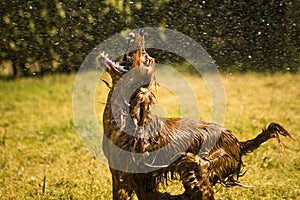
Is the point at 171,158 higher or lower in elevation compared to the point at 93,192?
higher

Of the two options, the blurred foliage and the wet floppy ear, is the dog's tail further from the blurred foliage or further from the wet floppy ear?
the blurred foliage

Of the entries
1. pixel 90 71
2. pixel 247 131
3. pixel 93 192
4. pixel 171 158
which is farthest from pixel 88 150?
pixel 90 71

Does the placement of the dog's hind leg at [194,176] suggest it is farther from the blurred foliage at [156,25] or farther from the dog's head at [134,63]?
the blurred foliage at [156,25]

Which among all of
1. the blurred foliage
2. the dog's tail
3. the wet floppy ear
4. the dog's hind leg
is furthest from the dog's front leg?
the blurred foliage

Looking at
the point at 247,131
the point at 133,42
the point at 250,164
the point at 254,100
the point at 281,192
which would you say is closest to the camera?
the point at 133,42

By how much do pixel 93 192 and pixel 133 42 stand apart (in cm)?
175

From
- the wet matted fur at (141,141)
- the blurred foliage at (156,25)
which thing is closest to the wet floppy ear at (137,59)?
the wet matted fur at (141,141)

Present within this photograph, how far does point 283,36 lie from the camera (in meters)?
9.51

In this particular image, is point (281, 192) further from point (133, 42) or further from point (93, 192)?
point (133, 42)

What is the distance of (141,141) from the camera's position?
11.7ft

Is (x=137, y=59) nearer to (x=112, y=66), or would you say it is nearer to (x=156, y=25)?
(x=112, y=66)

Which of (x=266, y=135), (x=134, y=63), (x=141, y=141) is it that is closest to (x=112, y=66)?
(x=134, y=63)

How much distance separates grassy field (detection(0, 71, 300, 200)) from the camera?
4980 millimetres

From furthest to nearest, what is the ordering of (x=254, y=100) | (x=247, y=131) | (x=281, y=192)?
(x=254, y=100)
(x=247, y=131)
(x=281, y=192)
